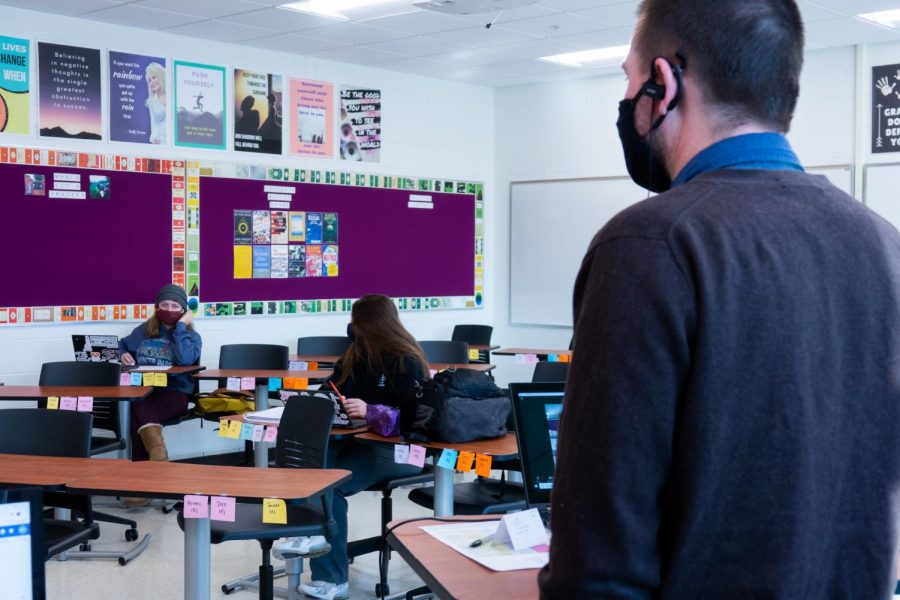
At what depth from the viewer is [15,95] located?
20.7 feet

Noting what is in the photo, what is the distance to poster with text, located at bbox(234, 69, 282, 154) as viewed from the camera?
7.49 meters

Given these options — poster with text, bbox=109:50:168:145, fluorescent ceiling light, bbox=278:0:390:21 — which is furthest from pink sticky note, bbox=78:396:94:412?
fluorescent ceiling light, bbox=278:0:390:21

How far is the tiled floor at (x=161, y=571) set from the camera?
4410mm

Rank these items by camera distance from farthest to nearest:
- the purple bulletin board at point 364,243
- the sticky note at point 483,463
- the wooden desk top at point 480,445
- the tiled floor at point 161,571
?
the purple bulletin board at point 364,243 → the tiled floor at point 161,571 → the wooden desk top at point 480,445 → the sticky note at point 483,463

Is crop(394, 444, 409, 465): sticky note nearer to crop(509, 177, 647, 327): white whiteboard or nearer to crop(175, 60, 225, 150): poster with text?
crop(175, 60, 225, 150): poster with text

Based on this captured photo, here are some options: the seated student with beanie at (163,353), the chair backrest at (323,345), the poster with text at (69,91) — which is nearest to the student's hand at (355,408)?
the seated student with beanie at (163,353)

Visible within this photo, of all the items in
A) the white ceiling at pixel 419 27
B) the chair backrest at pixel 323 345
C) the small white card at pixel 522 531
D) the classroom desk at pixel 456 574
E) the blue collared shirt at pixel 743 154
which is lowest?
the chair backrest at pixel 323 345

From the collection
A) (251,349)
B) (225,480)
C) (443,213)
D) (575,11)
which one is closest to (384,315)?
(225,480)

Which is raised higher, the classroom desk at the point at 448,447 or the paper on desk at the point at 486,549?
the paper on desk at the point at 486,549

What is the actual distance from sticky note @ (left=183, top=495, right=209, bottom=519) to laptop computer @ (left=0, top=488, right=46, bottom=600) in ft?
3.42

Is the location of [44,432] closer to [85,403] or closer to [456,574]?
[85,403]

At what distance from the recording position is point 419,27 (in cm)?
699

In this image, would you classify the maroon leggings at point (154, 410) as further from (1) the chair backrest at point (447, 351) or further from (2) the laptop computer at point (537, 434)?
(2) the laptop computer at point (537, 434)

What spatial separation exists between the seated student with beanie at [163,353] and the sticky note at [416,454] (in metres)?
2.68
